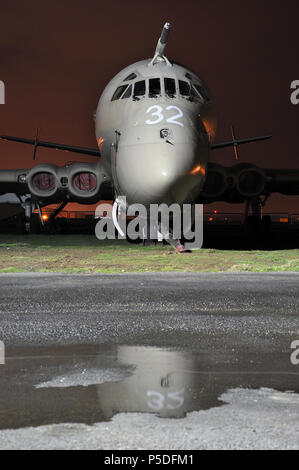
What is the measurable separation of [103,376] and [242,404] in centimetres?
101

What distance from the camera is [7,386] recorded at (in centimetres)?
365

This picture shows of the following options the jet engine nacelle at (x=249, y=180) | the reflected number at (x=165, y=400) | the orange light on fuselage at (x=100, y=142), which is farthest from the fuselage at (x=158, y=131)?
the reflected number at (x=165, y=400)

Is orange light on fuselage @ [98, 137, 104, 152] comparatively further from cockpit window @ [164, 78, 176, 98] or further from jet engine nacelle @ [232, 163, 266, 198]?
jet engine nacelle @ [232, 163, 266, 198]

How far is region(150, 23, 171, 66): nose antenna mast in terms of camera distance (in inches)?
615

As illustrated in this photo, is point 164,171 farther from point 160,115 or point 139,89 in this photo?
point 139,89

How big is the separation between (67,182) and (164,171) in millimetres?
7007

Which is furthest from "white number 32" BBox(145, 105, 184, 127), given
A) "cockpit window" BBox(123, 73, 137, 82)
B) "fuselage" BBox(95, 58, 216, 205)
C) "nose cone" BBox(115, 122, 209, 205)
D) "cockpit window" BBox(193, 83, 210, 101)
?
"cockpit window" BBox(123, 73, 137, 82)

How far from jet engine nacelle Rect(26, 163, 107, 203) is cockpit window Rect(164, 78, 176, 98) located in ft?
14.0

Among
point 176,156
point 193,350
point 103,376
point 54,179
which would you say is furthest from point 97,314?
point 54,179

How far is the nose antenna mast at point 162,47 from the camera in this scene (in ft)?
51.2

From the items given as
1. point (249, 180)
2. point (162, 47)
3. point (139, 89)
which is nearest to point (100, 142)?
point (139, 89)

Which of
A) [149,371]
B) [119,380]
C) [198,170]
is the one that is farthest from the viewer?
[198,170]

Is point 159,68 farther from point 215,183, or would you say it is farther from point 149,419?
point 149,419

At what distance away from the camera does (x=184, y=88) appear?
16.5 meters
